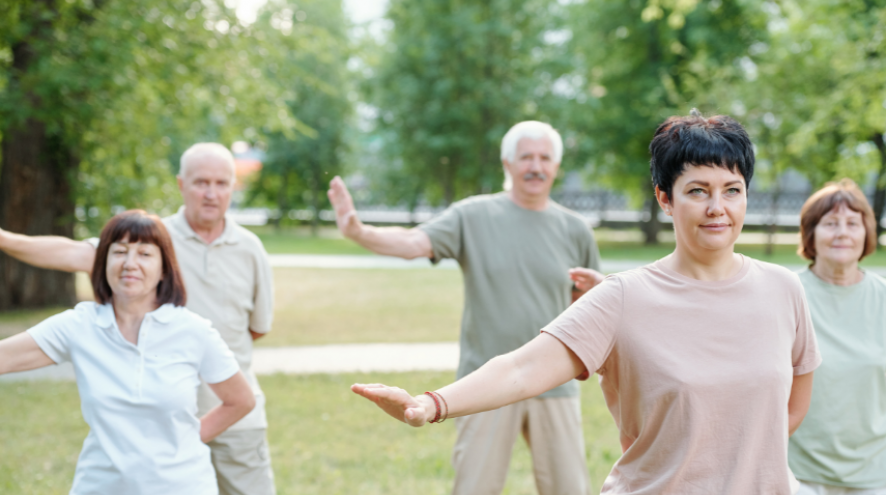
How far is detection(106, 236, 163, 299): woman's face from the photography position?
288cm

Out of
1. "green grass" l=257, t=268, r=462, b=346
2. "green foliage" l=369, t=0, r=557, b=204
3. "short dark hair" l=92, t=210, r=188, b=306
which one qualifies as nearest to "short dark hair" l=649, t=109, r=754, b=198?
"short dark hair" l=92, t=210, r=188, b=306

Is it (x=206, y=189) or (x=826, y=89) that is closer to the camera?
(x=206, y=189)

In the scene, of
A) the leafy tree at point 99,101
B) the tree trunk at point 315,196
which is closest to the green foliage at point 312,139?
the tree trunk at point 315,196

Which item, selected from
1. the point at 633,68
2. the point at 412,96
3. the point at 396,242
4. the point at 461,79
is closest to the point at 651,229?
the point at 633,68

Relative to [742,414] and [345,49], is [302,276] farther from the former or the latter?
[742,414]

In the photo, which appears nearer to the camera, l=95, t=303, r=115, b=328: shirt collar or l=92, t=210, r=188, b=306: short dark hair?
l=95, t=303, r=115, b=328: shirt collar

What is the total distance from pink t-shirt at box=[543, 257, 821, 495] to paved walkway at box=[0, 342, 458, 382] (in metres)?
6.94

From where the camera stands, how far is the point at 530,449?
3.94 m

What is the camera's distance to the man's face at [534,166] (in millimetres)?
4082

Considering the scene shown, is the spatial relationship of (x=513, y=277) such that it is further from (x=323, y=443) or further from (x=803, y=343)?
(x=323, y=443)

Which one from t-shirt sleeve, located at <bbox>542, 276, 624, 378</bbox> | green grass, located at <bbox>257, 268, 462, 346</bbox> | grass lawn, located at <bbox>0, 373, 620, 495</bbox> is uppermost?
t-shirt sleeve, located at <bbox>542, 276, 624, 378</bbox>

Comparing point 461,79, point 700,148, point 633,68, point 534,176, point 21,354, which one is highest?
point 633,68

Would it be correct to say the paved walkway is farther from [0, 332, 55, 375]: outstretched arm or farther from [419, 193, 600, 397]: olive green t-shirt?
[0, 332, 55, 375]: outstretched arm

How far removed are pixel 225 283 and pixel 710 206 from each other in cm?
265
